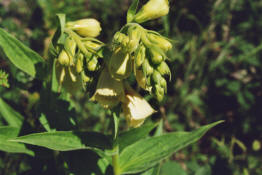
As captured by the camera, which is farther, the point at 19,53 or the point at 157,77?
the point at 19,53

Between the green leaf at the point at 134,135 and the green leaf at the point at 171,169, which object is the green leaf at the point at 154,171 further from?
the green leaf at the point at 171,169

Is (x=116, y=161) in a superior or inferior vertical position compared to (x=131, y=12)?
inferior

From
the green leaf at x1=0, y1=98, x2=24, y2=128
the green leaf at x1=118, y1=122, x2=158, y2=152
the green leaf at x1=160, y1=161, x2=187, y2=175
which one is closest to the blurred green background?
the green leaf at x1=160, y1=161, x2=187, y2=175

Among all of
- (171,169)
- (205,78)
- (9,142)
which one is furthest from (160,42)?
(205,78)

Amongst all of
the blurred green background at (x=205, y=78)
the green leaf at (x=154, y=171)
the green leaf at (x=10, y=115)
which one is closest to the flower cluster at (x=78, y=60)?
the green leaf at (x=10, y=115)

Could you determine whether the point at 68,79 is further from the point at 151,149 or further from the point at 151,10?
the point at 151,149

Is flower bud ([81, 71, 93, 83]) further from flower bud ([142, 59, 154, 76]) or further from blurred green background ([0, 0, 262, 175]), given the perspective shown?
blurred green background ([0, 0, 262, 175])
